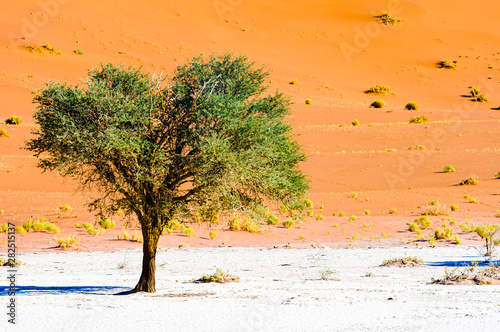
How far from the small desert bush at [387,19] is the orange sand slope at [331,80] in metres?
1.57

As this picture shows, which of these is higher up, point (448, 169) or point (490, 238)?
point (448, 169)

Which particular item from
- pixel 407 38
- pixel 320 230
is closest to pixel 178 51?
pixel 407 38

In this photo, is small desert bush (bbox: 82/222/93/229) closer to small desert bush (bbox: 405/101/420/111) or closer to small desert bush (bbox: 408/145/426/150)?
small desert bush (bbox: 408/145/426/150)

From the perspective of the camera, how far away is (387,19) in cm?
10181

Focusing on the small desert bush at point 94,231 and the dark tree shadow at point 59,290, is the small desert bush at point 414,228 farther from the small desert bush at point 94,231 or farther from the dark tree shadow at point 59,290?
the dark tree shadow at point 59,290

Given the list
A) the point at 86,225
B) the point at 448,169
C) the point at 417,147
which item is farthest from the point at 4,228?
the point at 417,147

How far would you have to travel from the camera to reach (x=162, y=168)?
13.1 m

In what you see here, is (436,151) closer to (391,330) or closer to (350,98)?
(350,98)

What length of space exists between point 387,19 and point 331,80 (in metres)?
28.9

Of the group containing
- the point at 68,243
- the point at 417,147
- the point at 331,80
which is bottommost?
the point at 68,243

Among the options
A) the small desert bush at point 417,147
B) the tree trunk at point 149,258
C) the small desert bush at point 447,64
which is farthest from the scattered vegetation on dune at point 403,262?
the small desert bush at point 447,64

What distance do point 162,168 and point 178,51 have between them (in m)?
68.3

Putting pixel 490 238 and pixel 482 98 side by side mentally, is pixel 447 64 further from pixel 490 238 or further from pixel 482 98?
pixel 490 238

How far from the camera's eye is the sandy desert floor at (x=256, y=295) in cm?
999
